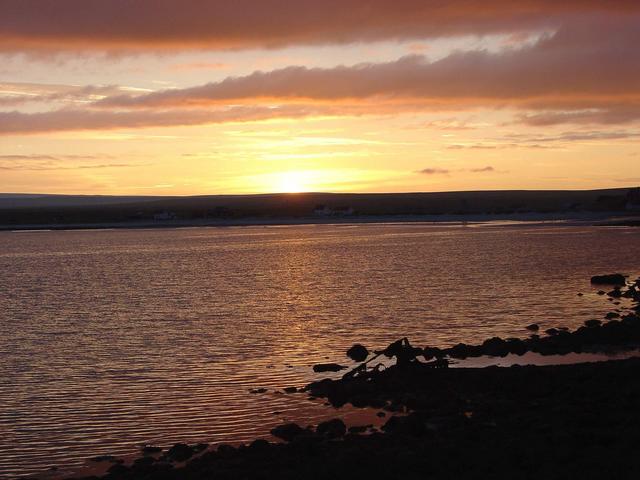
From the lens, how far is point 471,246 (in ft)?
307

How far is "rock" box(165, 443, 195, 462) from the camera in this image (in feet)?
57.0

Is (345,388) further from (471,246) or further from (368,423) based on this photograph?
(471,246)

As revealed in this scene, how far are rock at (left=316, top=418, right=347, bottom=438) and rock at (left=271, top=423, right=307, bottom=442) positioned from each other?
427mm

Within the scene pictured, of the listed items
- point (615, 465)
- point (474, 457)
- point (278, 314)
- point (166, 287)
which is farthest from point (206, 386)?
point (166, 287)

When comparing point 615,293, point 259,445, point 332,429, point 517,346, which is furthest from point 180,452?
point 615,293

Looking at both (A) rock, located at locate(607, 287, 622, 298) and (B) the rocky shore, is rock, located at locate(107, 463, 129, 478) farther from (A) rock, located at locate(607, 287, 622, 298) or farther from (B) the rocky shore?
(A) rock, located at locate(607, 287, 622, 298)

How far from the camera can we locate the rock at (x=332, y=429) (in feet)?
60.1

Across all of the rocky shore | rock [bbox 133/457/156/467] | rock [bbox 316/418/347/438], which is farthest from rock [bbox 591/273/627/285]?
rock [bbox 133/457/156/467]

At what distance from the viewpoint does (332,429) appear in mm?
18500

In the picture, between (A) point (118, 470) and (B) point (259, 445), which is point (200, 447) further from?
(A) point (118, 470)

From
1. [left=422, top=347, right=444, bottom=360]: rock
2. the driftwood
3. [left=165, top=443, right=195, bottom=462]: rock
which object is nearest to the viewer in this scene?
[left=165, top=443, right=195, bottom=462]: rock

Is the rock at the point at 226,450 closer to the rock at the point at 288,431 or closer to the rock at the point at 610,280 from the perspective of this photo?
the rock at the point at 288,431

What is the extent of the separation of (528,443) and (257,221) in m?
165

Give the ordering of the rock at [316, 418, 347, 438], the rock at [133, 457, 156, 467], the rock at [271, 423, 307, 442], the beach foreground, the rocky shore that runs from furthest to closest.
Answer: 1. the rock at [271, 423, 307, 442]
2. the rock at [316, 418, 347, 438]
3. the rock at [133, 457, 156, 467]
4. the rocky shore
5. the beach foreground
